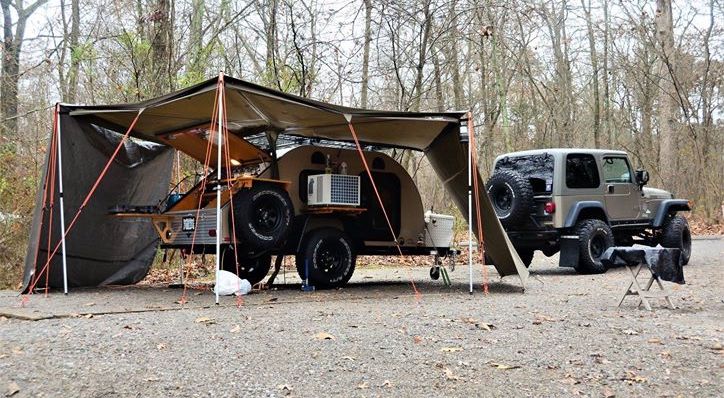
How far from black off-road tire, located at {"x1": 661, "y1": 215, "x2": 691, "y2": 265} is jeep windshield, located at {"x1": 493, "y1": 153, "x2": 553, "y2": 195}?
291 cm

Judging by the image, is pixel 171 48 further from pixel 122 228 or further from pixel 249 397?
pixel 249 397

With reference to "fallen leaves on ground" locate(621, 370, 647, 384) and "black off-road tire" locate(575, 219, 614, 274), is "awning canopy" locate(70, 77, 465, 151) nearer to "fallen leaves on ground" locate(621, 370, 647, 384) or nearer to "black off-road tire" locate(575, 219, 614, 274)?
"black off-road tire" locate(575, 219, 614, 274)

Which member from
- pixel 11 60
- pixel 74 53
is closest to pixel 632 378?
pixel 74 53

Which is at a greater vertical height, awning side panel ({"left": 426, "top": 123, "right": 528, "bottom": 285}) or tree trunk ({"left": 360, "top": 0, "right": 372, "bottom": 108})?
tree trunk ({"left": 360, "top": 0, "right": 372, "bottom": 108})

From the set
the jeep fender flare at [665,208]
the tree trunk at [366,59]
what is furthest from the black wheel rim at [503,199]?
the tree trunk at [366,59]

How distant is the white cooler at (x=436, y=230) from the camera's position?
1145 cm

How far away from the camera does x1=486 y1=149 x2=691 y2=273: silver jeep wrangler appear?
40.6 ft

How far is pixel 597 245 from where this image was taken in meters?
12.7

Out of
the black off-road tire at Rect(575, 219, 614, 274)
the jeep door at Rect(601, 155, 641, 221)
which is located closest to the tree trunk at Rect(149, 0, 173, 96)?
the black off-road tire at Rect(575, 219, 614, 274)

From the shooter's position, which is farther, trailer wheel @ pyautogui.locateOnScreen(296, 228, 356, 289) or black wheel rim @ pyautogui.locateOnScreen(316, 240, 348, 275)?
black wheel rim @ pyautogui.locateOnScreen(316, 240, 348, 275)

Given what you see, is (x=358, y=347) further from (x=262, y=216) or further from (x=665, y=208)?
(x=665, y=208)

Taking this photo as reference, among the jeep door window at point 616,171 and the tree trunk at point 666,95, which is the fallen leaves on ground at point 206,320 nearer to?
the jeep door window at point 616,171

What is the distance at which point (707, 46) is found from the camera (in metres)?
26.9

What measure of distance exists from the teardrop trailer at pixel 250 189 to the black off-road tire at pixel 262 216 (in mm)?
18
